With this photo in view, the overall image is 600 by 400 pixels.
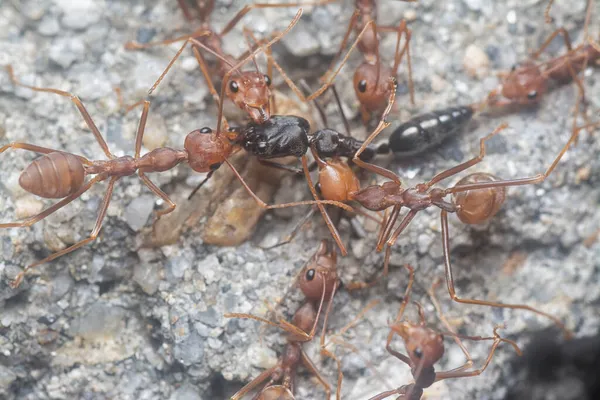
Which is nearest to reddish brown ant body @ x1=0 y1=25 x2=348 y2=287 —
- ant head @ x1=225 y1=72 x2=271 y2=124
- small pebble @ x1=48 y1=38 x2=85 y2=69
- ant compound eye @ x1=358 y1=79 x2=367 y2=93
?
ant head @ x1=225 y1=72 x2=271 y2=124

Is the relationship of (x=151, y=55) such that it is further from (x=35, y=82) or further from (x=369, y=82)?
(x=369, y=82)

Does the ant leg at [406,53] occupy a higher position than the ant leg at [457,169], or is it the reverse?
the ant leg at [406,53]

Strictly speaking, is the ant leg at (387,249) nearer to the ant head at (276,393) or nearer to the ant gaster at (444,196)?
the ant gaster at (444,196)

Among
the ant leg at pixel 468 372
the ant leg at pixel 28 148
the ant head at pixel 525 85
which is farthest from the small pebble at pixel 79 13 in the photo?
the ant leg at pixel 468 372

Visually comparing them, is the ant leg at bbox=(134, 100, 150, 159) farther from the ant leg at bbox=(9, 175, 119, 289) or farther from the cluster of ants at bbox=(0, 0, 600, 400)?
the ant leg at bbox=(9, 175, 119, 289)

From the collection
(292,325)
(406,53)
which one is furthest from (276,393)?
(406,53)

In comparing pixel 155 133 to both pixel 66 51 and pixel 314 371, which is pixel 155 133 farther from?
pixel 314 371

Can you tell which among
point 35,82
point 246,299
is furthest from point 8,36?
point 246,299
